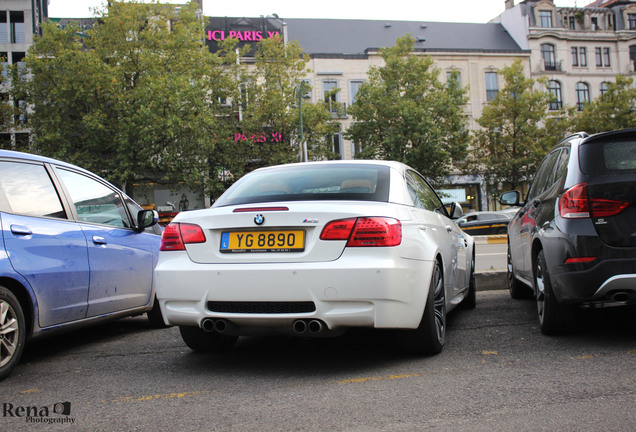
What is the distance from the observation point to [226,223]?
383 centimetres

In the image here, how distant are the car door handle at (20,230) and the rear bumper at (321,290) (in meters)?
1.16

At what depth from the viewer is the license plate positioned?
3691mm

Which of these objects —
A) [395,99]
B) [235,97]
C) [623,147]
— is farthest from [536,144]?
[623,147]

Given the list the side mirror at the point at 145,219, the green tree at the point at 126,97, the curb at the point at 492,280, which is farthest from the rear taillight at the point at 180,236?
the green tree at the point at 126,97

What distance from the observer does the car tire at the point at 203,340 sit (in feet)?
14.4

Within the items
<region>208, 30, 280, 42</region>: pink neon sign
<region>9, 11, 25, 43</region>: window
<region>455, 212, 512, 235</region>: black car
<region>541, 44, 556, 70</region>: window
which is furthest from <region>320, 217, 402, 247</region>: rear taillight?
<region>541, 44, 556, 70</region>: window

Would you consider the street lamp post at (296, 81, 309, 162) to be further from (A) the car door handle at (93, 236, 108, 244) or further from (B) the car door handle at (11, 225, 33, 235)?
Answer: (B) the car door handle at (11, 225, 33, 235)

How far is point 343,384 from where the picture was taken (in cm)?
353

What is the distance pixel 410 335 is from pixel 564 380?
0.99 m

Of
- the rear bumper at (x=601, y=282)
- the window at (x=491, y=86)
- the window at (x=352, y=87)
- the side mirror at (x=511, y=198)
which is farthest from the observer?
the window at (x=491, y=86)

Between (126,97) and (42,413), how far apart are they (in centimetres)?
3053

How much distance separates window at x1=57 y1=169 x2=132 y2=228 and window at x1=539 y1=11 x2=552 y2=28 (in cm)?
4961

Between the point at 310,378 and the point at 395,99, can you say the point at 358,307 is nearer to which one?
the point at 310,378

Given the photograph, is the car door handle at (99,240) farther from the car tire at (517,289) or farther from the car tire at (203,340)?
the car tire at (517,289)
